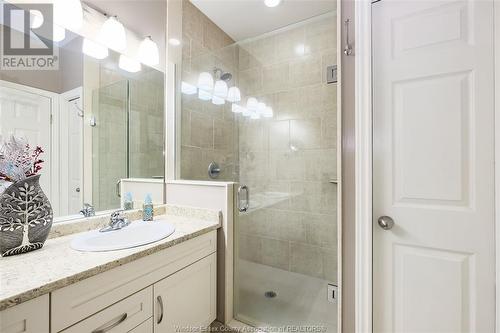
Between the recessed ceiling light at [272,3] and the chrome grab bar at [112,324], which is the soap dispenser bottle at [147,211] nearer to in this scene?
the chrome grab bar at [112,324]

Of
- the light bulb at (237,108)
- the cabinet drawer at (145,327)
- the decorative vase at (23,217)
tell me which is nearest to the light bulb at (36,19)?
the decorative vase at (23,217)

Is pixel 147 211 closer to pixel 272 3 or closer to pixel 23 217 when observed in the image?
pixel 23 217

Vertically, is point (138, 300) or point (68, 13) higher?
point (68, 13)

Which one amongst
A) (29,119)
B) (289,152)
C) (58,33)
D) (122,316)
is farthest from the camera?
(289,152)

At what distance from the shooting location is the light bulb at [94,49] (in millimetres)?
1320

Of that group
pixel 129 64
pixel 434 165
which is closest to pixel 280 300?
pixel 434 165

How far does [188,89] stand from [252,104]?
0.55 metres

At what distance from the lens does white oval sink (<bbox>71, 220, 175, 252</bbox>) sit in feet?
3.38

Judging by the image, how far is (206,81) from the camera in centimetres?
197

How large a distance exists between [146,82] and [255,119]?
2.84 ft

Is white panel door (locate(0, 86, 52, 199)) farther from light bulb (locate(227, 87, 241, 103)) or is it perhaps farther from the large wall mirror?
light bulb (locate(227, 87, 241, 103))

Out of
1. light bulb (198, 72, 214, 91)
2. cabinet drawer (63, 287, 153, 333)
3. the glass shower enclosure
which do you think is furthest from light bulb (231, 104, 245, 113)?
cabinet drawer (63, 287, 153, 333)

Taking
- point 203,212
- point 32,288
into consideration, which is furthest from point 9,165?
point 203,212

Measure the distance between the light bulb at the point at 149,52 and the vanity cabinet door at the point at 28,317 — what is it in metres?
1.52
